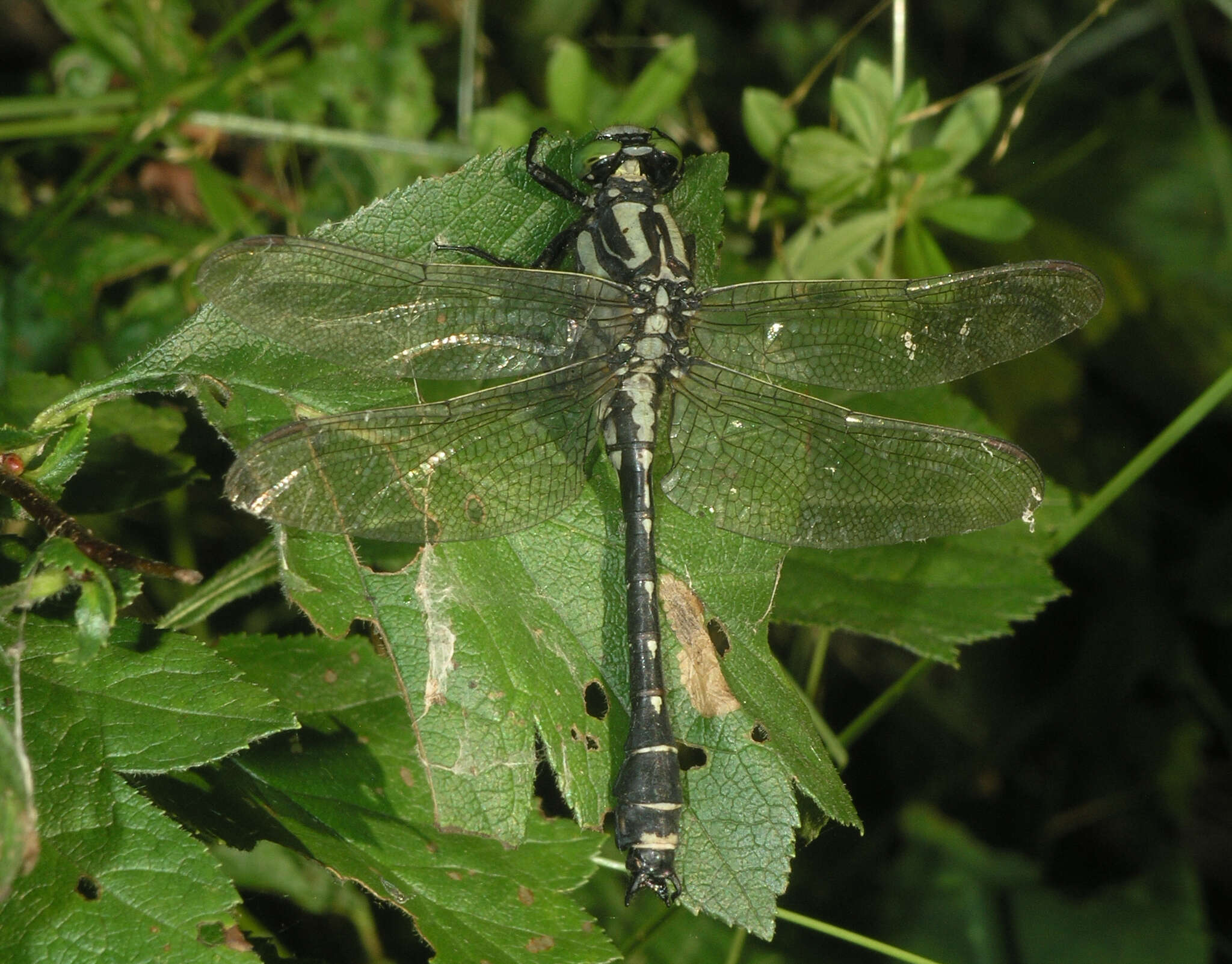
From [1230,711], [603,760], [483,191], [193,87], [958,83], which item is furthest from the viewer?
[958,83]

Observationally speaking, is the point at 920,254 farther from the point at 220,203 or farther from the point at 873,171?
the point at 220,203

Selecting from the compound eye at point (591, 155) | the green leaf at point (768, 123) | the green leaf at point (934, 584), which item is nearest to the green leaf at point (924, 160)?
the green leaf at point (768, 123)

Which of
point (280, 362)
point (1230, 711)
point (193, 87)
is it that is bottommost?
point (1230, 711)

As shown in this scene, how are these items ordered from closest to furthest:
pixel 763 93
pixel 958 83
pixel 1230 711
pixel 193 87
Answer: pixel 763 93, pixel 193 87, pixel 1230 711, pixel 958 83

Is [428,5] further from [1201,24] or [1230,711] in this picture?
[1230,711]

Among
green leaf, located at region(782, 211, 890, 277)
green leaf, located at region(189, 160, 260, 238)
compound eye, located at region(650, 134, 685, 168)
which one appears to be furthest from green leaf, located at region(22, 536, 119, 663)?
green leaf, located at region(782, 211, 890, 277)

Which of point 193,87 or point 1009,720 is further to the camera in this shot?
point 1009,720

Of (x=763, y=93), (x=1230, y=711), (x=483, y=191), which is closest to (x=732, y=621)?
(x=483, y=191)
